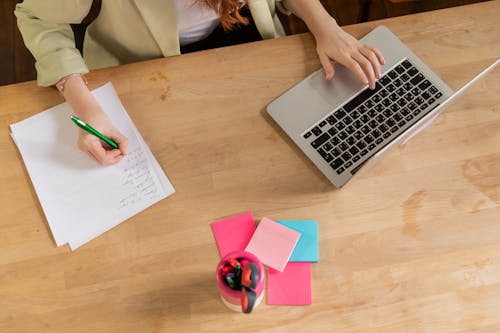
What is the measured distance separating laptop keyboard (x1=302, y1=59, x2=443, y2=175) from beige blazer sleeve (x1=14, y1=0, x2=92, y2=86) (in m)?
0.51

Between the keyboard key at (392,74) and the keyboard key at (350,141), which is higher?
the keyboard key at (392,74)

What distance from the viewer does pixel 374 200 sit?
93 centimetres

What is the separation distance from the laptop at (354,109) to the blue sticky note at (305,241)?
99 mm

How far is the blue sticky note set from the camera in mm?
885

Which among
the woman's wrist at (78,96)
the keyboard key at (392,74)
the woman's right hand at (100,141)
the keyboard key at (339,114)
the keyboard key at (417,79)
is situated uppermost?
the woman's wrist at (78,96)

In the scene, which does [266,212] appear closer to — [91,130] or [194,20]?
[91,130]

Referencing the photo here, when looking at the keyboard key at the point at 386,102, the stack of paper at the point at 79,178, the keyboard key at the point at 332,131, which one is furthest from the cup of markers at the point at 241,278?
the keyboard key at the point at 386,102

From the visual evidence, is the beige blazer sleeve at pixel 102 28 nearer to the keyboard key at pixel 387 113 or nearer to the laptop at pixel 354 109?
the laptop at pixel 354 109

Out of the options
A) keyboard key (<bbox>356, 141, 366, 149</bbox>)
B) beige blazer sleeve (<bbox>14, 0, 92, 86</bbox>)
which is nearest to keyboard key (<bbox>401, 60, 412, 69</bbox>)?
keyboard key (<bbox>356, 141, 366, 149</bbox>)

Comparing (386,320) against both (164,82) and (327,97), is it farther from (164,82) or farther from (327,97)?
(164,82)

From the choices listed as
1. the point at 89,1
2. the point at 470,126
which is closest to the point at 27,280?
the point at 89,1

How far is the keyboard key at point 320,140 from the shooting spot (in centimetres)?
96

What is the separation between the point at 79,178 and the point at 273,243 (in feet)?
1.30

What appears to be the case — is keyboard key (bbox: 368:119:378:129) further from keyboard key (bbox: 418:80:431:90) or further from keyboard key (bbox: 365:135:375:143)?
keyboard key (bbox: 418:80:431:90)
